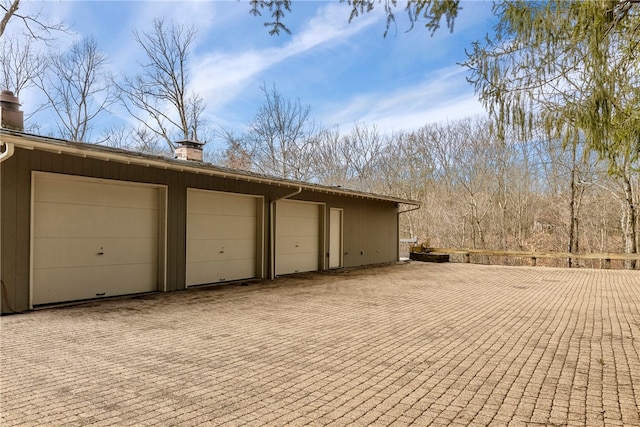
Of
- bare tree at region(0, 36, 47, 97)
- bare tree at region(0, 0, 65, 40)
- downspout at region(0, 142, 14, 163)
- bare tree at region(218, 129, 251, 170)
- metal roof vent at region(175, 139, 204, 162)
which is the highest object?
bare tree at region(0, 36, 47, 97)

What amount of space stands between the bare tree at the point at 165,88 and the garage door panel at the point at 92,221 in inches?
504

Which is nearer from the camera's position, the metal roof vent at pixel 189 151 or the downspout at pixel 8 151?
the downspout at pixel 8 151

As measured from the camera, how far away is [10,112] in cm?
590

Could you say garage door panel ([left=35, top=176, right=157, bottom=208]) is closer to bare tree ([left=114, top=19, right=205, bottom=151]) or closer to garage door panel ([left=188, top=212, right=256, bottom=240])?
garage door panel ([left=188, top=212, right=256, bottom=240])

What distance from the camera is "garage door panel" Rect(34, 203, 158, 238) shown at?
5.65 metres

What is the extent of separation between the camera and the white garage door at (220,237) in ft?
25.2

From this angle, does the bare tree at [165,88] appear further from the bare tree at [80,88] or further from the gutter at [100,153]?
the gutter at [100,153]

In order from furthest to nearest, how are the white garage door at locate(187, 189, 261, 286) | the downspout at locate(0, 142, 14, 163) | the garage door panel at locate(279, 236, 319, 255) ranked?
1. the garage door panel at locate(279, 236, 319, 255)
2. the white garage door at locate(187, 189, 261, 286)
3. the downspout at locate(0, 142, 14, 163)

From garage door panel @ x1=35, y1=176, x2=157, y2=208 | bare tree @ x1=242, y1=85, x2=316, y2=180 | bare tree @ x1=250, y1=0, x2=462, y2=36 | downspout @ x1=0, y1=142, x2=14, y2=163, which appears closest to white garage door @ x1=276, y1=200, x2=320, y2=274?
garage door panel @ x1=35, y1=176, x2=157, y2=208

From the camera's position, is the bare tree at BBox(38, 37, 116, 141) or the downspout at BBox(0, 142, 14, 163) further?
the bare tree at BBox(38, 37, 116, 141)

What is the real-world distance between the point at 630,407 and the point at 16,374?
4.57 meters

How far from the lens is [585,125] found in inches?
136

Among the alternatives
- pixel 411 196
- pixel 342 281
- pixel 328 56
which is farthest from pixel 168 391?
pixel 411 196

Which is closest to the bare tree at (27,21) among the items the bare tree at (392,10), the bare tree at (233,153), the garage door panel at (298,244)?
the garage door panel at (298,244)
